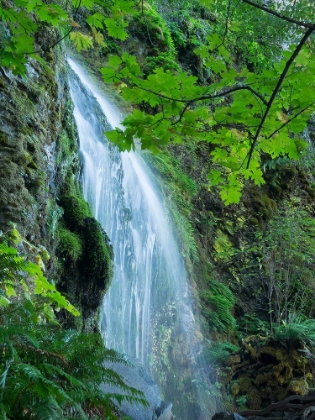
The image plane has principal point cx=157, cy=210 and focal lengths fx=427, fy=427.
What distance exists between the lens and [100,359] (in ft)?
5.13

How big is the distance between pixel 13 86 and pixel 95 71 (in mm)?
8665

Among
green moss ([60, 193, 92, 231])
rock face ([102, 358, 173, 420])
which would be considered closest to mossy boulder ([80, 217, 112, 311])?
green moss ([60, 193, 92, 231])

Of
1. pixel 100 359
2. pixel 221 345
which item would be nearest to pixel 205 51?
pixel 100 359

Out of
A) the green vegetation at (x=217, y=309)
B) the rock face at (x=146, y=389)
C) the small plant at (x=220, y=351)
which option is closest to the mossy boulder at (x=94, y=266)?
the rock face at (x=146, y=389)

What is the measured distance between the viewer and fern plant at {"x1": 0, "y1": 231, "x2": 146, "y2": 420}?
1.10 m

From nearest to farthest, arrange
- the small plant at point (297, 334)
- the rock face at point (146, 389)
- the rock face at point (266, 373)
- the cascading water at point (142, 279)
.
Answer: the rock face at point (146, 389)
the rock face at point (266, 373)
the small plant at point (297, 334)
the cascading water at point (142, 279)

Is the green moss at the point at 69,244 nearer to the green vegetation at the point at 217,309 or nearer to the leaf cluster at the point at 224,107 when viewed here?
the leaf cluster at the point at 224,107

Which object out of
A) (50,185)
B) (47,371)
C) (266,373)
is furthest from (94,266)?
(266,373)

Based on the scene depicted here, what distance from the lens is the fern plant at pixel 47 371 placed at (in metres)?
1.10

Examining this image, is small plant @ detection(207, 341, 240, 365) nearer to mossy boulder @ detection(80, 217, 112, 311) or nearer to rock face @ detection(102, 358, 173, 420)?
mossy boulder @ detection(80, 217, 112, 311)

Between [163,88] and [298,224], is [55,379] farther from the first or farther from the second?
[298,224]

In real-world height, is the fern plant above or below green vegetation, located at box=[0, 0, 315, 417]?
below

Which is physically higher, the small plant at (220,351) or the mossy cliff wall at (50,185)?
the mossy cliff wall at (50,185)

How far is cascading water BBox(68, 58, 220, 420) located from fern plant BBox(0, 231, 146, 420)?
4.60m
